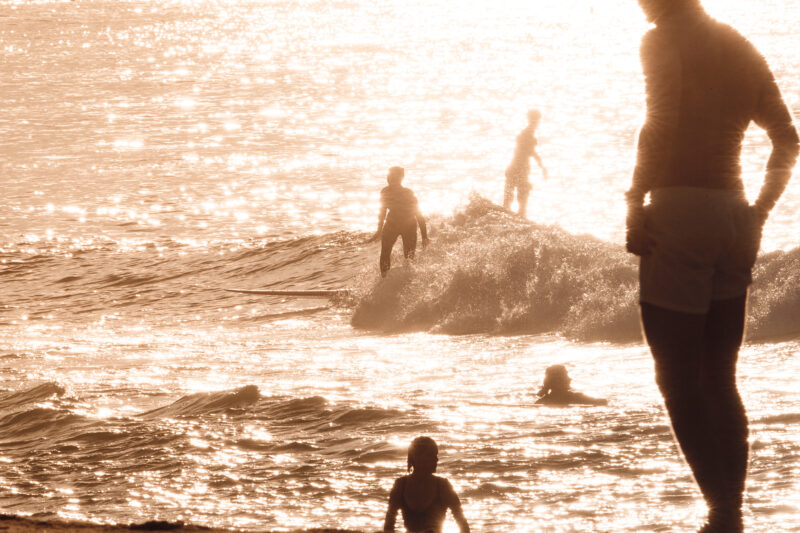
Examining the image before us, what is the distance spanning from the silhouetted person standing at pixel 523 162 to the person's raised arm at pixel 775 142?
15.7 metres

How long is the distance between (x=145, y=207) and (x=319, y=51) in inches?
2817

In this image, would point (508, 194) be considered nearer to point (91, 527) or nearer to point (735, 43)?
point (91, 527)

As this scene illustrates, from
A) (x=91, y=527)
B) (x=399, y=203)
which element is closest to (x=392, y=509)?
(x=91, y=527)

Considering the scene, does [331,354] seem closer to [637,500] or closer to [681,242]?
[637,500]

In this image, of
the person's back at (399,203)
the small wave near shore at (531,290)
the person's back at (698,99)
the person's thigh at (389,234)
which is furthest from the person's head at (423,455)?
the person's thigh at (389,234)

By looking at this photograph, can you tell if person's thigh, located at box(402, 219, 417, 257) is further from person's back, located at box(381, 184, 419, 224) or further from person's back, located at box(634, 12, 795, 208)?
person's back, located at box(634, 12, 795, 208)

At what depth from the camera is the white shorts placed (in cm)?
328

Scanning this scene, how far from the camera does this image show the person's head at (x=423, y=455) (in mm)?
5754

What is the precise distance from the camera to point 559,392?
34.0 feet

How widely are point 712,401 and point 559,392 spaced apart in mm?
7076

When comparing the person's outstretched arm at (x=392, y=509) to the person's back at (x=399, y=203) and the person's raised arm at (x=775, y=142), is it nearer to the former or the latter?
the person's raised arm at (x=775, y=142)

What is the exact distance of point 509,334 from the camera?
53.3 ft

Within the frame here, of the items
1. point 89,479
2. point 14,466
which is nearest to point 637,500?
point 89,479

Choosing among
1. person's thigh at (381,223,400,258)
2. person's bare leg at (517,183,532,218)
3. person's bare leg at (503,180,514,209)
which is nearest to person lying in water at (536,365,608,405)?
person's thigh at (381,223,400,258)
